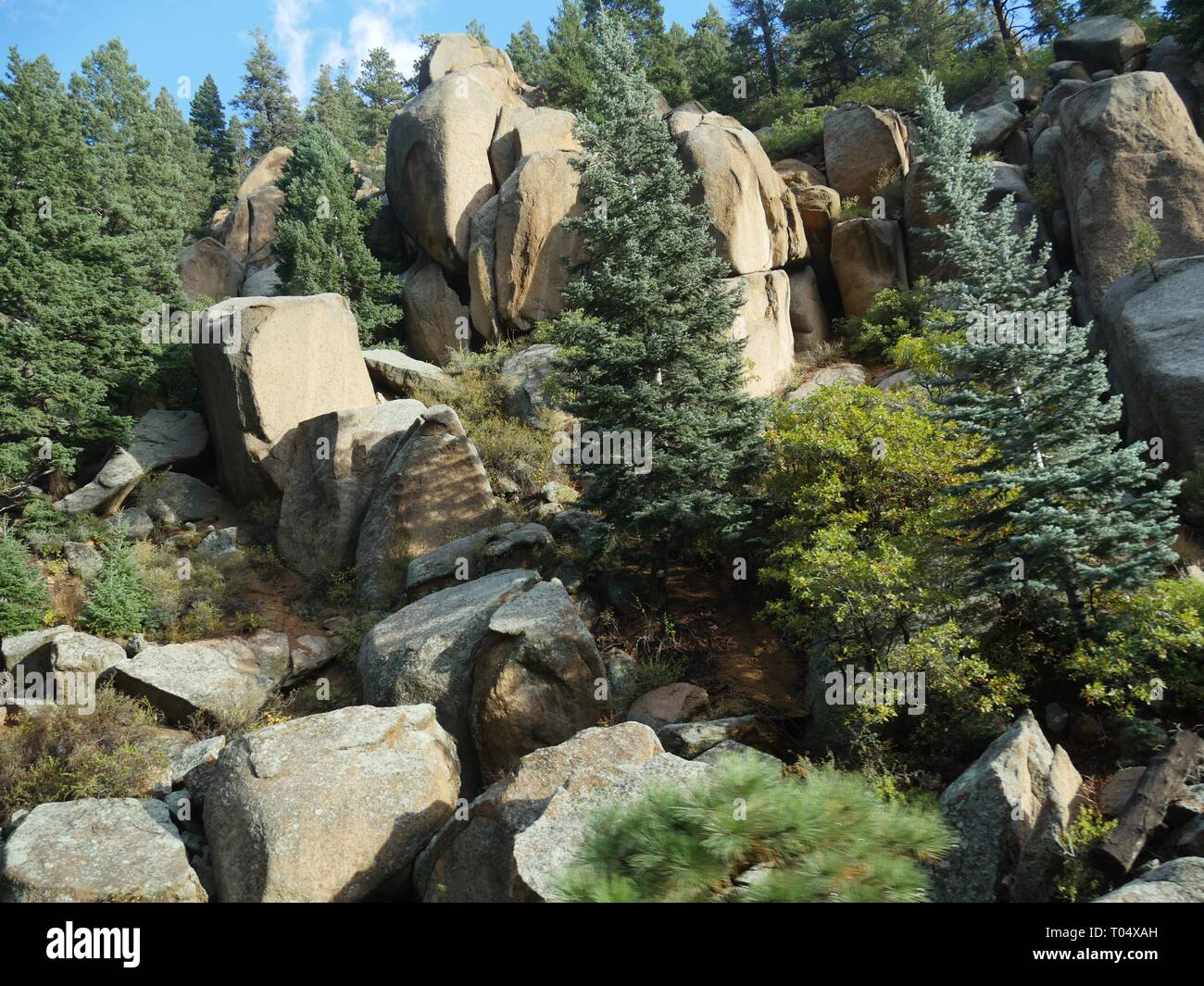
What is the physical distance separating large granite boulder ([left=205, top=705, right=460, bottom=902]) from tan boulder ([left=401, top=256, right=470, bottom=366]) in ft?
61.4

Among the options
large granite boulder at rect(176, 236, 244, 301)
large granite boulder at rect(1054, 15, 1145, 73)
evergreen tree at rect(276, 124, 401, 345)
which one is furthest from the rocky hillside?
large granite boulder at rect(176, 236, 244, 301)

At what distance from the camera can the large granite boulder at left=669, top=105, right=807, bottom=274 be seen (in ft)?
76.4

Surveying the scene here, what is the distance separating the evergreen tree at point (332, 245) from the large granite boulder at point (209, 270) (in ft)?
18.0

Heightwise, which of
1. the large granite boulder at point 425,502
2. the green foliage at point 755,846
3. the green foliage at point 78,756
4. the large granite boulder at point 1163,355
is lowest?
the green foliage at point 78,756

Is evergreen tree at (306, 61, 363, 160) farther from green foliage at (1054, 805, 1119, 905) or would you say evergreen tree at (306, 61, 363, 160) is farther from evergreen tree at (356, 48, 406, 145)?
green foliage at (1054, 805, 1119, 905)

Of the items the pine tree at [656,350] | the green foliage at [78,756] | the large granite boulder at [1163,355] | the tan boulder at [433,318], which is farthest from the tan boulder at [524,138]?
the green foliage at [78,756]

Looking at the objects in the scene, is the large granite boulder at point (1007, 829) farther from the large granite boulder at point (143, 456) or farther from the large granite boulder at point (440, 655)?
the large granite boulder at point (143, 456)

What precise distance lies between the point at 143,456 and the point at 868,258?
76.7 feet

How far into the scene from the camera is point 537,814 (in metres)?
7.79

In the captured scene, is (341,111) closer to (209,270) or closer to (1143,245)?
(209,270)

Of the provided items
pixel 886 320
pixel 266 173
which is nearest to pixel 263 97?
pixel 266 173

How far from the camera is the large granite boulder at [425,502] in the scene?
16906mm
